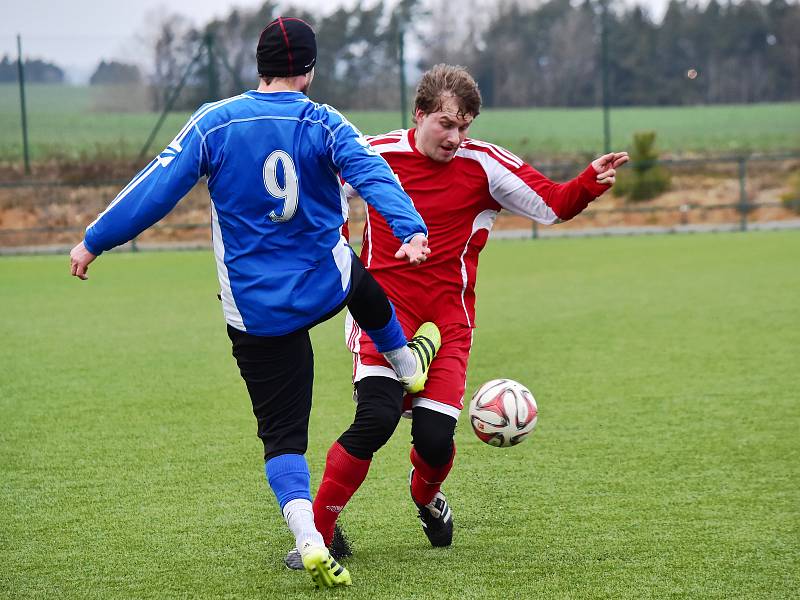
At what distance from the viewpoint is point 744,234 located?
19.9m

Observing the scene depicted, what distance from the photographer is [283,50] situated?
3625 mm

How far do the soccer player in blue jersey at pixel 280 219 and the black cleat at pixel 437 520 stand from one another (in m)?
0.65

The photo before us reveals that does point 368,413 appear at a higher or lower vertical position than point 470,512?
higher

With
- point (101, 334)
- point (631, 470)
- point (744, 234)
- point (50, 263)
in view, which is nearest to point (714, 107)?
point (744, 234)

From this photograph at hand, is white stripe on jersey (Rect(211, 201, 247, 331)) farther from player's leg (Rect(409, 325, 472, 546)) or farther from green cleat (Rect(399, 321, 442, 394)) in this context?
player's leg (Rect(409, 325, 472, 546))

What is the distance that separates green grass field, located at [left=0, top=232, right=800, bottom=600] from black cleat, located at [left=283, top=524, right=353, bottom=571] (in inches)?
2.3

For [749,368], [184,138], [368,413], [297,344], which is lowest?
[749,368]

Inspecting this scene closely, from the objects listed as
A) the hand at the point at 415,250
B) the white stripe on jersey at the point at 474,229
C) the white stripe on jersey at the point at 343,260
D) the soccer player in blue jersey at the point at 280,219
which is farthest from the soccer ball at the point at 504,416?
the hand at the point at 415,250

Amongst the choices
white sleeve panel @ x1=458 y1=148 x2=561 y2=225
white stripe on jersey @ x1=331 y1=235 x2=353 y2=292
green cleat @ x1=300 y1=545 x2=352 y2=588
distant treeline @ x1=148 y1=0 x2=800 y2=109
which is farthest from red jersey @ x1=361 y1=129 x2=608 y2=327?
distant treeline @ x1=148 y1=0 x2=800 y2=109

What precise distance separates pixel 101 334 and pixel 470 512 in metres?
6.35

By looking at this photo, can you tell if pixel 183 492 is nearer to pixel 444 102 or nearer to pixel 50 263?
pixel 444 102

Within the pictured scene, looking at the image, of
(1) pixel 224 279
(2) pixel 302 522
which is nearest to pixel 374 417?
(2) pixel 302 522

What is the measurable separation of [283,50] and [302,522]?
1535 mm

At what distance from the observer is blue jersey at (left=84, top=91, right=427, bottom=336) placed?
3516 millimetres
